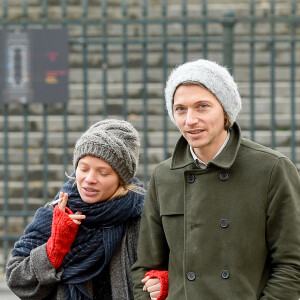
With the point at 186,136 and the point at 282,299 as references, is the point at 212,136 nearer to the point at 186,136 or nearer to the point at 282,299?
the point at 186,136

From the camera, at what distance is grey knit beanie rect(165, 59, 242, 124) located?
3080 mm

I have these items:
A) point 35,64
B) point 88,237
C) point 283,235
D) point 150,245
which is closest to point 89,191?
point 88,237

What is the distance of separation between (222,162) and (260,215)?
0.69 feet

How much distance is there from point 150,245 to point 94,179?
33cm

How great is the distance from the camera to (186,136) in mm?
3121

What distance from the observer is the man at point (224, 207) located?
10.0ft

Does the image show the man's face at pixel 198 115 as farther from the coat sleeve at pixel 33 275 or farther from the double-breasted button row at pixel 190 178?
the coat sleeve at pixel 33 275

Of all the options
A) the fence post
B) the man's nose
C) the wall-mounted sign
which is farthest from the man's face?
the fence post

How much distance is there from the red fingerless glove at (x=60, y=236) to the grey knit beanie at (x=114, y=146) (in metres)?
0.22

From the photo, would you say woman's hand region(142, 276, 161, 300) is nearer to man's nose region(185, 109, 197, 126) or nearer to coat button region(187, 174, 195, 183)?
coat button region(187, 174, 195, 183)

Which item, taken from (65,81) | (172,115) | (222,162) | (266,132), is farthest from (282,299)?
(266,132)

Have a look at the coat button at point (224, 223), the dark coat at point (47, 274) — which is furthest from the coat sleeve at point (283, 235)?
the dark coat at point (47, 274)

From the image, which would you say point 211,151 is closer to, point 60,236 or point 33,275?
point 60,236

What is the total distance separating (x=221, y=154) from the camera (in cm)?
313
